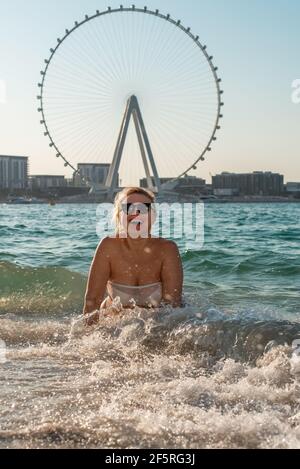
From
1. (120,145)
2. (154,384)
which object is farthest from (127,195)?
(120,145)

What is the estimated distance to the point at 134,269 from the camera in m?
4.69

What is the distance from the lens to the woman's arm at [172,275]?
4.63 meters

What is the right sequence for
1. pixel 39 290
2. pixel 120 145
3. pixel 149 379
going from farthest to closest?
1. pixel 120 145
2. pixel 39 290
3. pixel 149 379

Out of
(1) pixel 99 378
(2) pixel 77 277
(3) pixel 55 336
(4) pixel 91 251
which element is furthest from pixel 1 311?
(4) pixel 91 251

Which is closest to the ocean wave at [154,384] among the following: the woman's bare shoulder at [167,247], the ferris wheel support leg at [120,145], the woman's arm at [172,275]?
the woman's arm at [172,275]

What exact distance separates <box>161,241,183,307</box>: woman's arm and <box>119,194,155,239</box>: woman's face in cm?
19

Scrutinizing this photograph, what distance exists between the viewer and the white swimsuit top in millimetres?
4723

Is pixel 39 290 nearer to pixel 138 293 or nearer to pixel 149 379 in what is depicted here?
pixel 138 293

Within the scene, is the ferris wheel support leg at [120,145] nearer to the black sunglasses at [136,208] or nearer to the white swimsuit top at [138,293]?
the white swimsuit top at [138,293]

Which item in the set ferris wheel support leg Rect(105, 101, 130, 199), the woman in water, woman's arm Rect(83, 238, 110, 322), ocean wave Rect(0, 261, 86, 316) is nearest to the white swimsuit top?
the woman in water

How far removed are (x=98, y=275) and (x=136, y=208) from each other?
0.54 metres

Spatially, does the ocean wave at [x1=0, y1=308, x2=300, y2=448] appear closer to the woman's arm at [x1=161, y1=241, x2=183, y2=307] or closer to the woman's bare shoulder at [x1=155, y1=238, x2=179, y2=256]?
the woman's arm at [x1=161, y1=241, x2=183, y2=307]

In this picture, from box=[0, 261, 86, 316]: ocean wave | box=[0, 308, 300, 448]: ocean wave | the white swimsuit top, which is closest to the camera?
box=[0, 308, 300, 448]: ocean wave
